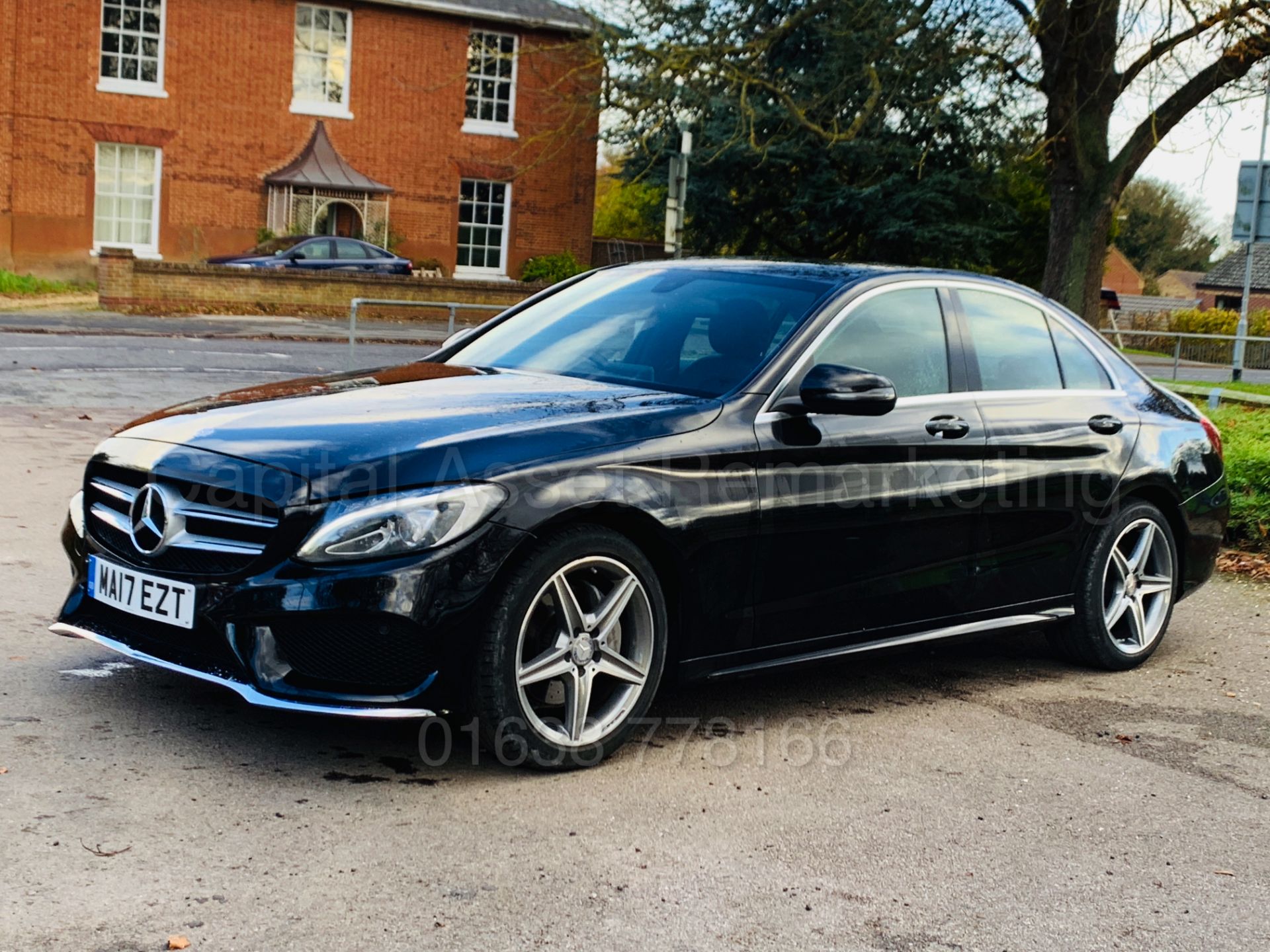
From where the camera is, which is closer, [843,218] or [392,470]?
[392,470]

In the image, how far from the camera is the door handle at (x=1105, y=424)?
662cm

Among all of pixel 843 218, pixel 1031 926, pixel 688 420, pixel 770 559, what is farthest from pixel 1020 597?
pixel 843 218

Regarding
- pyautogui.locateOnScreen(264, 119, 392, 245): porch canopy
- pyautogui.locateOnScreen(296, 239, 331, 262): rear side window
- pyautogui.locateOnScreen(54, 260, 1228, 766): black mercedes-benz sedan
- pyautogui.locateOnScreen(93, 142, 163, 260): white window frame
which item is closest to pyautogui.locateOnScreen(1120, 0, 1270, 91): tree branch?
pyautogui.locateOnScreen(54, 260, 1228, 766): black mercedes-benz sedan

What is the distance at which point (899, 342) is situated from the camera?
19.6 feet

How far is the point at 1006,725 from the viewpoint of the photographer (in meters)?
5.84

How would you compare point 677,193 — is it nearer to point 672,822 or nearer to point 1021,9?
point 1021,9

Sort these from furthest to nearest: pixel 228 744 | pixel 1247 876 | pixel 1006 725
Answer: pixel 1006 725, pixel 228 744, pixel 1247 876

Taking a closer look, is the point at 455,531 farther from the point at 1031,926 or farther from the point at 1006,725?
the point at 1006,725

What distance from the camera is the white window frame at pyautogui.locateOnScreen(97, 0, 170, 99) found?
34312 millimetres

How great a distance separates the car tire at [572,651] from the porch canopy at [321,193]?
32.2m

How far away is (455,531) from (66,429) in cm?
868

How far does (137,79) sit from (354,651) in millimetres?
33334

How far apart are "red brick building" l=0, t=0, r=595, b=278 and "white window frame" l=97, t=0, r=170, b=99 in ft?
0.13

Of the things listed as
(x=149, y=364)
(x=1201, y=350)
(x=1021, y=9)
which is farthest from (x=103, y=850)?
(x=1201, y=350)
